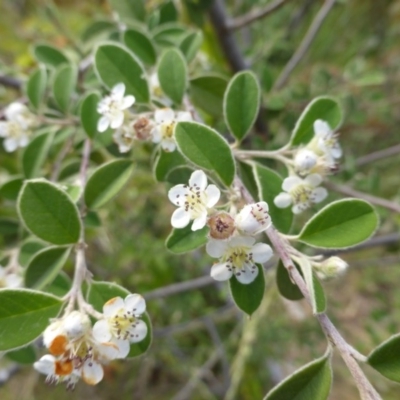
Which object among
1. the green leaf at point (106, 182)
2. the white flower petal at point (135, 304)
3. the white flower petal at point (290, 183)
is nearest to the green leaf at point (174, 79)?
the green leaf at point (106, 182)

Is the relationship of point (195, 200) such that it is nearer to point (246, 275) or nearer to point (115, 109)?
point (246, 275)

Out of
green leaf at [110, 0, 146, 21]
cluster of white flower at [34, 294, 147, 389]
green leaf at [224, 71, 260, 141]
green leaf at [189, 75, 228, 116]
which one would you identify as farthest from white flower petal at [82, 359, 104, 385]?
green leaf at [110, 0, 146, 21]

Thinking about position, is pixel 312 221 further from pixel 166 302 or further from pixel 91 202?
pixel 166 302

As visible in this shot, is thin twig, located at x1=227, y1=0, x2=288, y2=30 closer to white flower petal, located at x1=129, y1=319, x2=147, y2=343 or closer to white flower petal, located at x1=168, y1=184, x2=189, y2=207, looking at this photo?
white flower petal, located at x1=168, y1=184, x2=189, y2=207

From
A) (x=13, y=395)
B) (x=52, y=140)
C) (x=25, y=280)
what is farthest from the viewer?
(x=13, y=395)

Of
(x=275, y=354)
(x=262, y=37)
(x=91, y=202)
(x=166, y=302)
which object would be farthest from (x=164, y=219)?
(x=91, y=202)

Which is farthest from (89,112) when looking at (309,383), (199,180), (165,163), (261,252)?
(309,383)
